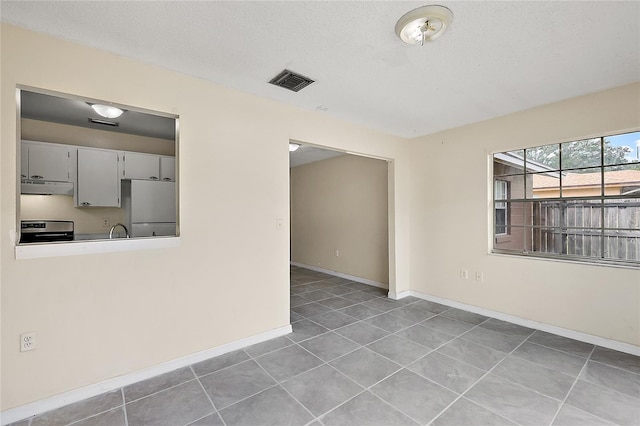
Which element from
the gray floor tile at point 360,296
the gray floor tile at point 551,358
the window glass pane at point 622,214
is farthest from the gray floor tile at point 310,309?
the window glass pane at point 622,214

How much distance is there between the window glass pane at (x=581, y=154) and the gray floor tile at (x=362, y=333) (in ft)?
9.23

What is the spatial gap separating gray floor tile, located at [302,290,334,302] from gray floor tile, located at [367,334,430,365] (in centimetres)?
156

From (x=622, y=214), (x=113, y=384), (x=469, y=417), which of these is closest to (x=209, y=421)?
(x=113, y=384)

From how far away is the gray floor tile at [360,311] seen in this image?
3.59m

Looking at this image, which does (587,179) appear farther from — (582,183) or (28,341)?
(28,341)

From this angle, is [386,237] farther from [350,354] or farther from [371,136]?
[350,354]

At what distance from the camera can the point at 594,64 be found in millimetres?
2217

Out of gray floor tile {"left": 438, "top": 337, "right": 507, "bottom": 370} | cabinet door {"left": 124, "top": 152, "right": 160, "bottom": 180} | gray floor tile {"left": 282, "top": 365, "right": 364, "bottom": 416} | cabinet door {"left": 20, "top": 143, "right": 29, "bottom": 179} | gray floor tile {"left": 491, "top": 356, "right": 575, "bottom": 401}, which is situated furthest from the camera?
cabinet door {"left": 124, "top": 152, "right": 160, "bottom": 180}

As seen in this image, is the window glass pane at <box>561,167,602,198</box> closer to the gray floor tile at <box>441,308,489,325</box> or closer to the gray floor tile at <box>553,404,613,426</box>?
the gray floor tile at <box>441,308,489,325</box>

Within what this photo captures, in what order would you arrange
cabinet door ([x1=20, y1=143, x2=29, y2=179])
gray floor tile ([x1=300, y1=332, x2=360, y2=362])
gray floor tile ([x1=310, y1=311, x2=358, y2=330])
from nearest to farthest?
gray floor tile ([x1=300, y1=332, x2=360, y2=362])
gray floor tile ([x1=310, y1=311, x2=358, y2=330])
cabinet door ([x1=20, y1=143, x2=29, y2=179])

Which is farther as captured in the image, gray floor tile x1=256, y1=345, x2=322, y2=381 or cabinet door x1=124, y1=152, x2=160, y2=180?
cabinet door x1=124, y1=152, x2=160, y2=180

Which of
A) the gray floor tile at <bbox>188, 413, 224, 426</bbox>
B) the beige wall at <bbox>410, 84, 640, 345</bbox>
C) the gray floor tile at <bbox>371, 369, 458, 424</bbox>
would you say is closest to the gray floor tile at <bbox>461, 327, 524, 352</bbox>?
the beige wall at <bbox>410, 84, 640, 345</bbox>

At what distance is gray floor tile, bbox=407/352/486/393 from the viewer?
6.97ft

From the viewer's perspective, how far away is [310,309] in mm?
3820
